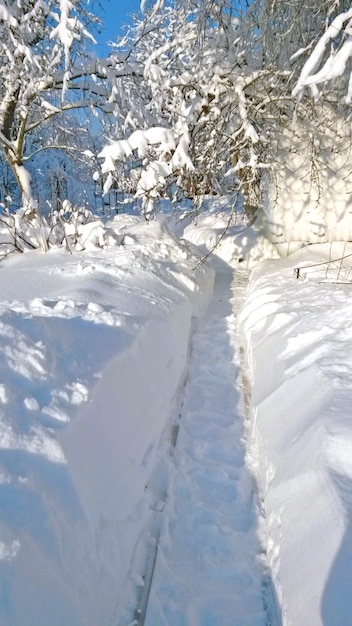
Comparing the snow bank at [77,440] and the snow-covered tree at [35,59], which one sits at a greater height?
the snow-covered tree at [35,59]

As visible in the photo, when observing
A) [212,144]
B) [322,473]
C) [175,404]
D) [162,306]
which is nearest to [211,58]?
[212,144]

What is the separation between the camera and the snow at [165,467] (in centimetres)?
157

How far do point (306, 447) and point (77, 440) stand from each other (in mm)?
1259

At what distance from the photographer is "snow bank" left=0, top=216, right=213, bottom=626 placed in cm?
147

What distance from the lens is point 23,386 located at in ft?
6.87

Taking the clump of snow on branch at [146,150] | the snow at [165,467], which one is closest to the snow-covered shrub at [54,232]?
the clump of snow on branch at [146,150]

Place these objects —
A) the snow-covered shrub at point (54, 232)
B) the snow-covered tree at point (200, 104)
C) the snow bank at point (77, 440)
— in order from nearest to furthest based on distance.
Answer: the snow bank at point (77, 440) < the snow-covered tree at point (200, 104) < the snow-covered shrub at point (54, 232)

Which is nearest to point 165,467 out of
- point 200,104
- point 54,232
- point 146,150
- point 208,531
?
point 208,531

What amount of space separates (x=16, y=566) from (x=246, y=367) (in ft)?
10.1

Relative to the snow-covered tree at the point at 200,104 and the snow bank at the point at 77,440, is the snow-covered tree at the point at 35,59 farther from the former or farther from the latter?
the snow bank at the point at 77,440

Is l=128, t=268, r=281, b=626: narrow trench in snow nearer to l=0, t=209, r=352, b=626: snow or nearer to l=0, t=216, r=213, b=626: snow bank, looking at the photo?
l=0, t=209, r=352, b=626: snow

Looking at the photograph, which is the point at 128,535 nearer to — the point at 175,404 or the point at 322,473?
the point at 322,473


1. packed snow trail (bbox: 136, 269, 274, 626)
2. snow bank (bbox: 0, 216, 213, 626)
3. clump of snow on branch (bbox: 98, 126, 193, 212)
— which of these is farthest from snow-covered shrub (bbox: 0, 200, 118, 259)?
packed snow trail (bbox: 136, 269, 274, 626)

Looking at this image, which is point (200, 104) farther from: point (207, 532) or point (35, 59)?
point (207, 532)
